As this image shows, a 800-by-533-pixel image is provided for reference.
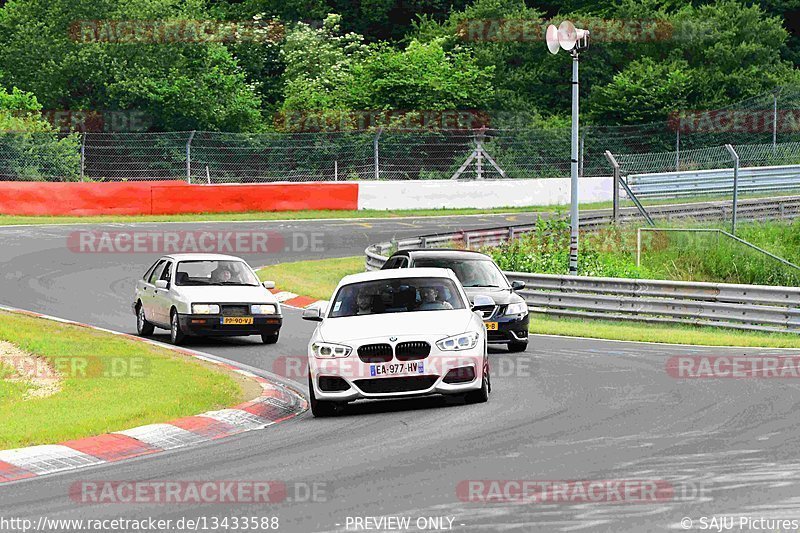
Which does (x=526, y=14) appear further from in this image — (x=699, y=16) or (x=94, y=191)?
(x=94, y=191)

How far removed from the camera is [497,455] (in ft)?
34.6

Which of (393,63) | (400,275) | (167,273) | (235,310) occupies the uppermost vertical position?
(393,63)

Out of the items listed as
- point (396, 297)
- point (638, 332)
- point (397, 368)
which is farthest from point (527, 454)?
point (638, 332)

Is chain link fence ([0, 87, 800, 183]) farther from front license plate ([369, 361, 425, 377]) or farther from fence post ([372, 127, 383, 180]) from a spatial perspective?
front license plate ([369, 361, 425, 377])

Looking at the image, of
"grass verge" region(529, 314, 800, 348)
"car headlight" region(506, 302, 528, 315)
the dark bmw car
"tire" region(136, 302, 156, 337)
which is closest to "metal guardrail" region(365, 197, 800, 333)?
"grass verge" region(529, 314, 800, 348)

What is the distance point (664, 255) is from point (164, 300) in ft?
47.1

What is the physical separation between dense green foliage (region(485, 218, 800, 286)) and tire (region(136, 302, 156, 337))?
9798mm

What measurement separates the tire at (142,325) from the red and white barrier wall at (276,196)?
20059 mm

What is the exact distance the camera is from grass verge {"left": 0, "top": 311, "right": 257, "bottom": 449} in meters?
12.5

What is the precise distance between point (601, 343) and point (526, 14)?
47.5m

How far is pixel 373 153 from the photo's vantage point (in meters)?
46.3

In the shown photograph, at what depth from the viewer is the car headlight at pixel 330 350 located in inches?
528

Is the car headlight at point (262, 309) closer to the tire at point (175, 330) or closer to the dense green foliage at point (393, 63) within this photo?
the tire at point (175, 330)

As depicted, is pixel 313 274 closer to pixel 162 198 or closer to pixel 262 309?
pixel 162 198
